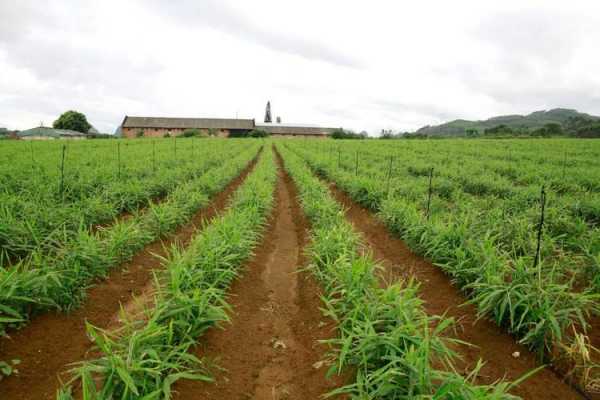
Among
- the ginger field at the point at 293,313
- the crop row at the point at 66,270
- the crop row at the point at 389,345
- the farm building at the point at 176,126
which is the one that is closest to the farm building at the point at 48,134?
the farm building at the point at 176,126

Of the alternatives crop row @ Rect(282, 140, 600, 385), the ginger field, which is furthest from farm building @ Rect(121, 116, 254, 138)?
crop row @ Rect(282, 140, 600, 385)

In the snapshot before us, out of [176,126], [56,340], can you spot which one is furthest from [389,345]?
[176,126]

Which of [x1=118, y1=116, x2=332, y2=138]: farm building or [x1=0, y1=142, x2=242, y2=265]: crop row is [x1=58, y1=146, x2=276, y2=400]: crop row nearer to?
[x1=0, y1=142, x2=242, y2=265]: crop row

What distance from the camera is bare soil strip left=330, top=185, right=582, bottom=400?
2270 millimetres

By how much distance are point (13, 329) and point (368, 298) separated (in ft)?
9.66

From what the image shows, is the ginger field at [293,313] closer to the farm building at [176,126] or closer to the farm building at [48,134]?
the farm building at [48,134]

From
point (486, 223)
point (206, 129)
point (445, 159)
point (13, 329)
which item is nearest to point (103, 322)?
point (13, 329)

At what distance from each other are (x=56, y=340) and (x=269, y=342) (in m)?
1.71

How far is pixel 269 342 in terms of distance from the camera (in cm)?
288

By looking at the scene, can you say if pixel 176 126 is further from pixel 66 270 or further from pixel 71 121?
pixel 66 270

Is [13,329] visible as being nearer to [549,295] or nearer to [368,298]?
[368,298]

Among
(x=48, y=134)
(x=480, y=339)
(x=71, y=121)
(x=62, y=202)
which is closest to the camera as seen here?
(x=480, y=339)

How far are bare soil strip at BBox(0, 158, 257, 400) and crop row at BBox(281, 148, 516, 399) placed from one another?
183cm

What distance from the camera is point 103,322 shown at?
296 centimetres
